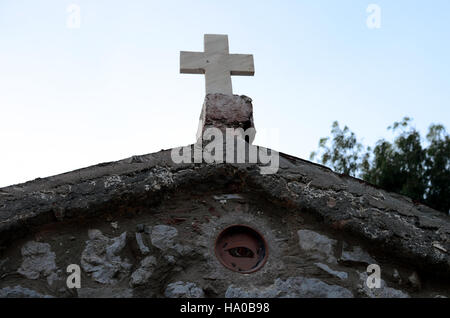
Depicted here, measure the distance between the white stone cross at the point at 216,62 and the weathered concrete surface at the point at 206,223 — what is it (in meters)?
0.91

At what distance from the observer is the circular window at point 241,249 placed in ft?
8.25

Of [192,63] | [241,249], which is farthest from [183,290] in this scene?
[192,63]

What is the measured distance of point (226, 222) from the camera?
263 centimetres

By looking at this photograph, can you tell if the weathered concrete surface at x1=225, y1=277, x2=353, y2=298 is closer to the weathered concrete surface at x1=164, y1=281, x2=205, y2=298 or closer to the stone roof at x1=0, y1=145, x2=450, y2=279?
the weathered concrete surface at x1=164, y1=281, x2=205, y2=298

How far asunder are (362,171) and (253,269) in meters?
6.48

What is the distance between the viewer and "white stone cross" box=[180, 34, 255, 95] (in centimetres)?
350

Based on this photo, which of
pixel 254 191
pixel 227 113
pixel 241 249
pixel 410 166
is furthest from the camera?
pixel 410 166

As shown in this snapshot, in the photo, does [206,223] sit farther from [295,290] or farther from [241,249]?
[295,290]

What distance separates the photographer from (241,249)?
8.49ft

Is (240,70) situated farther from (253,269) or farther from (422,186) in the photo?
(422,186)

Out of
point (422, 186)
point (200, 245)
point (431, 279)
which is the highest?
point (200, 245)

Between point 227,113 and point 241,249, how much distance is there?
36.6 inches
